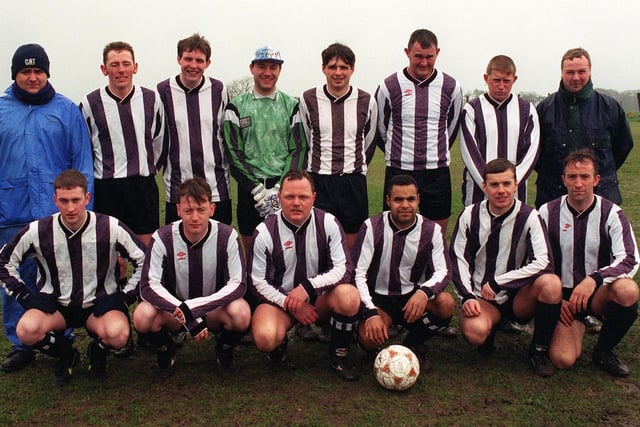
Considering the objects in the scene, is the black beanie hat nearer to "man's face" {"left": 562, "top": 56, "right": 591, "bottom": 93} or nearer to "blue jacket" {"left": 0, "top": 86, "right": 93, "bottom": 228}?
"blue jacket" {"left": 0, "top": 86, "right": 93, "bottom": 228}

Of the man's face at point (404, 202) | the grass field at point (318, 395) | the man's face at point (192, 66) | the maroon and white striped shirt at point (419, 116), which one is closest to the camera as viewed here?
the grass field at point (318, 395)

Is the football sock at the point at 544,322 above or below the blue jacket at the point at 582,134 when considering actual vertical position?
below

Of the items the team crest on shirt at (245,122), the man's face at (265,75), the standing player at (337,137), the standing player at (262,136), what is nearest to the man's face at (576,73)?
the standing player at (337,137)

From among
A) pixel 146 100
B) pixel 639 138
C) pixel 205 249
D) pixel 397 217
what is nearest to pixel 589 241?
pixel 397 217

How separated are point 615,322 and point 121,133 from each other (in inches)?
139

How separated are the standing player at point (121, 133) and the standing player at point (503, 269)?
230 cm

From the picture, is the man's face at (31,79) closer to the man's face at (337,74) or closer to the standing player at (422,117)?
the man's face at (337,74)

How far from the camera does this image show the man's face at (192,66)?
4.34 meters

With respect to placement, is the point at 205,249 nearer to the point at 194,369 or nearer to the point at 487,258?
the point at 194,369

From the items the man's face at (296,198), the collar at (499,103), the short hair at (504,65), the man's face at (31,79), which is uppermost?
A: the short hair at (504,65)

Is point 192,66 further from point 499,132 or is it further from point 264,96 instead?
point 499,132

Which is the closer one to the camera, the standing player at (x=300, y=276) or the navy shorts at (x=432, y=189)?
the standing player at (x=300, y=276)

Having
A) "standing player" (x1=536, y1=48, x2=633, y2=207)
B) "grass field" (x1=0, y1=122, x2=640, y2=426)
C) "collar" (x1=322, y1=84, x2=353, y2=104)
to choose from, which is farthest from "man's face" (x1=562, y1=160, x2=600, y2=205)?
"collar" (x1=322, y1=84, x2=353, y2=104)

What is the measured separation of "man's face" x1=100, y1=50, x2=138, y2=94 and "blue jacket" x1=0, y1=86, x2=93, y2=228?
17.9 inches
